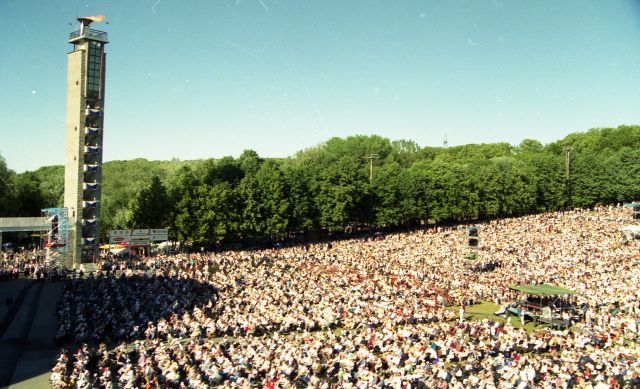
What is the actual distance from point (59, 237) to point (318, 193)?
2978cm

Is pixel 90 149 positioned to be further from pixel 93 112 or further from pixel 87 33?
pixel 87 33

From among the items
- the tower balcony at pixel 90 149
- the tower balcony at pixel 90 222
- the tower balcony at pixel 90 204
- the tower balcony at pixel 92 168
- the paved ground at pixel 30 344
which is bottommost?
the paved ground at pixel 30 344

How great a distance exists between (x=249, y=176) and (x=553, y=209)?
54798mm

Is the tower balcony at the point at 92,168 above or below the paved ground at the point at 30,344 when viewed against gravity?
above

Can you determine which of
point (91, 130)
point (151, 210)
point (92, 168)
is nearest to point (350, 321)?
point (151, 210)

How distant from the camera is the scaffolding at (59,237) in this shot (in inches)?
1881

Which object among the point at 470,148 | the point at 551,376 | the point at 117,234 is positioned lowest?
the point at 551,376

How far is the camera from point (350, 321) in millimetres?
28547

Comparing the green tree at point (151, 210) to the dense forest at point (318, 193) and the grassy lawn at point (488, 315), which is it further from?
the grassy lawn at point (488, 315)

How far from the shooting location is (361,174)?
231 feet

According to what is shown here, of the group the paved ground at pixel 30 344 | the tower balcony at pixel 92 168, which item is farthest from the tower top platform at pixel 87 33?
the paved ground at pixel 30 344

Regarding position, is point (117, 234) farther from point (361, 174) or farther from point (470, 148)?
point (470, 148)

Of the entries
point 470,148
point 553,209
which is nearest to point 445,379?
point 553,209

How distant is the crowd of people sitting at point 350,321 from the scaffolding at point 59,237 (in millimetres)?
5940
